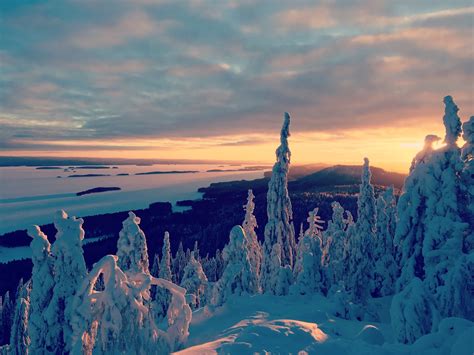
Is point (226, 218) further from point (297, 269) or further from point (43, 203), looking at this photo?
point (43, 203)

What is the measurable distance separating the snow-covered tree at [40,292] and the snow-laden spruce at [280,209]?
17.6 metres

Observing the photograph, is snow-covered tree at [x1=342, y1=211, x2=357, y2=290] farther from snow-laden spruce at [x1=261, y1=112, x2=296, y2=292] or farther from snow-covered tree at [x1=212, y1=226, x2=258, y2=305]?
snow-covered tree at [x1=212, y1=226, x2=258, y2=305]

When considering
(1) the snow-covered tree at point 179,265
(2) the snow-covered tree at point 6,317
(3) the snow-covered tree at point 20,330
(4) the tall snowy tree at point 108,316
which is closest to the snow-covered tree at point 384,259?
(4) the tall snowy tree at point 108,316

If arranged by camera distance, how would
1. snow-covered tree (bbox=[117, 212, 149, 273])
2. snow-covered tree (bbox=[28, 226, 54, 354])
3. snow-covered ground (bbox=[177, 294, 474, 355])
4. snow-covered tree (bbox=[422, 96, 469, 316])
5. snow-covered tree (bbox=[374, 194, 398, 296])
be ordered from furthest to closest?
snow-covered tree (bbox=[374, 194, 398, 296]) < snow-covered tree (bbox=[117, 212, 149, 273]) < snow-covered tree (bbox=[422, 96, 469, 316]) < snow-covered tree (bbox=[28, 226, 54, 354]) < snow-covered ground (bbox=[177, 294, 474, 355])

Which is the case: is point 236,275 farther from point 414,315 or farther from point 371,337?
point 414,315

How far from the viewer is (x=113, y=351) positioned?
8477 millimetres

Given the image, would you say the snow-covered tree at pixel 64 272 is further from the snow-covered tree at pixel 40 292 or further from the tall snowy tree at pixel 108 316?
the tall snowy tree at pixel 108 316

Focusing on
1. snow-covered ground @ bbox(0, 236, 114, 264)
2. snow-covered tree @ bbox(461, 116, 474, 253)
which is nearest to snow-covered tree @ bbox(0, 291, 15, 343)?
snow-covered ground @ bbox(0, 236, 114, 264)

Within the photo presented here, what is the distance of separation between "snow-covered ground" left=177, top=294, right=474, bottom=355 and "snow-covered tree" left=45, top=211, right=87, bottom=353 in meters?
5.08

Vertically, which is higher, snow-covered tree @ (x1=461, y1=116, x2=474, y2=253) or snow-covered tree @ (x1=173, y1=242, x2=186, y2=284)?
snow-covered tree @ (x1=461, y1=116, x2=474, y2=253)

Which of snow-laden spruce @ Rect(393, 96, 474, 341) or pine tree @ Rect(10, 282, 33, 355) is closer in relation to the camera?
snow-laden spruce @ Rect(393, 96, 474, 341)

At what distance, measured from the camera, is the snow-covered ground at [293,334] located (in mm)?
9469

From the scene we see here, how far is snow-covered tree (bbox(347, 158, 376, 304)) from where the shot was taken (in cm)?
2477

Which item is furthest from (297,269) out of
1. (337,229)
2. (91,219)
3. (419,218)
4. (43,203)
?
(43,203)
